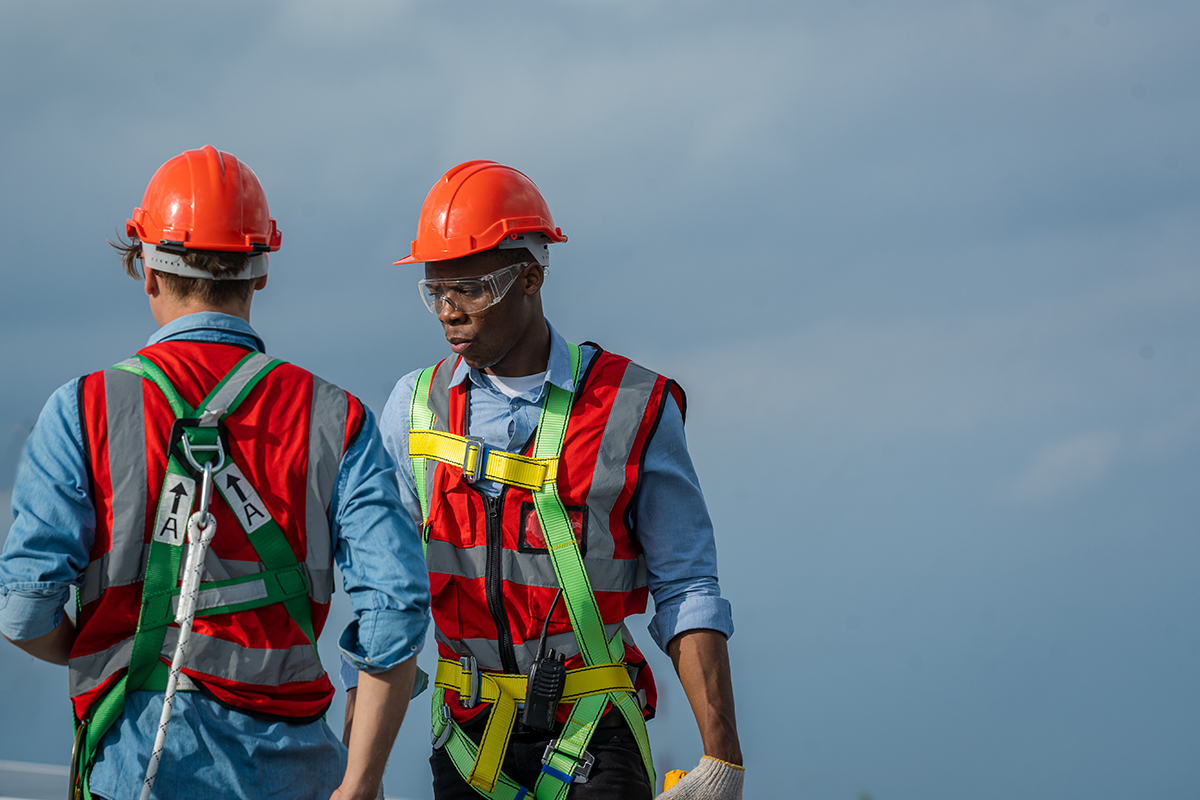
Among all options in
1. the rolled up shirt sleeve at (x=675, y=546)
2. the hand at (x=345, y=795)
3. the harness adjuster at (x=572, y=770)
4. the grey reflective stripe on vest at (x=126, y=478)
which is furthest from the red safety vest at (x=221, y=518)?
the rolled up shirt sleeve at (x=675, y=546)

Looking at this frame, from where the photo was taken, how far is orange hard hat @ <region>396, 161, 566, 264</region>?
14.2 feet

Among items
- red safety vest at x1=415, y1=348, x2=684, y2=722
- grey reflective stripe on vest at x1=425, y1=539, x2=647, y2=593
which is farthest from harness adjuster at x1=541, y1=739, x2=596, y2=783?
→ grey reflective stripe on vest at x1=425, y1=539, x2=647, y2=593

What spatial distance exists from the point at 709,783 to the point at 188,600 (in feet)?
6.39

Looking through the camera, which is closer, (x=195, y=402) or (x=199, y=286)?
(x=195, y=402)

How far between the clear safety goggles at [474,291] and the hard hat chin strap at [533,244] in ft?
0.32

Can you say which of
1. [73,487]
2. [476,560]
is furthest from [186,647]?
[476,560]

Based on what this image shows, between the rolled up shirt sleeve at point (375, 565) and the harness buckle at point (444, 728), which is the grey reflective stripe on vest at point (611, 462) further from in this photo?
the rolled up shirt sleeve at point (375, 565)

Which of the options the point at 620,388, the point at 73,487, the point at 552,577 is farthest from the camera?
the point at 620,388

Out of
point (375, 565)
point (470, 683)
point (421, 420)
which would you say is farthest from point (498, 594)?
point (375, 565)

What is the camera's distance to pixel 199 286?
310 centimetres

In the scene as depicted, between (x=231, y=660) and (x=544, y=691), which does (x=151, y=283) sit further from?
(x=544, y=691)

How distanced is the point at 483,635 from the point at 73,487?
64.0 inches

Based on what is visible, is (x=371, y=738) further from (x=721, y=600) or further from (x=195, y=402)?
(x=721, y=600)

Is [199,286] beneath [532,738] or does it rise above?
above
